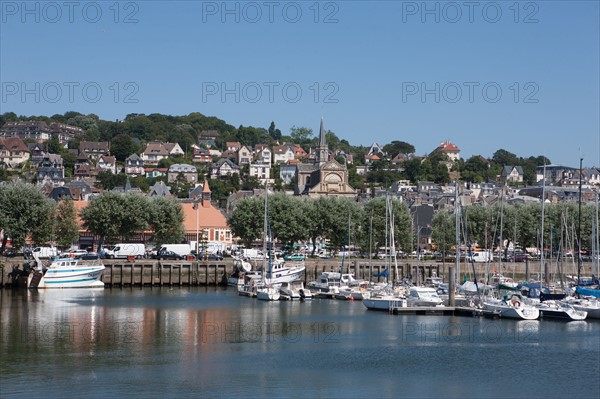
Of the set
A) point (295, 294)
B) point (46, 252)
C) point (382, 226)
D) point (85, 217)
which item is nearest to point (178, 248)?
point (85, 217)

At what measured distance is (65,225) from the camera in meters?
90.9

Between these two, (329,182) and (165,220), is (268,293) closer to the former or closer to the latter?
(165,220)

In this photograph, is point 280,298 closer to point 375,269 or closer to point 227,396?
point 375,269

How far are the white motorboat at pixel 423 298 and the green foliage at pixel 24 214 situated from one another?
123 feet

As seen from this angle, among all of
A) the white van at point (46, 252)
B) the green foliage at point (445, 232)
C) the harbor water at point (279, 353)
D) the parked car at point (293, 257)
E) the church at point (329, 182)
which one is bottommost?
the harbor water at point (279, 353)

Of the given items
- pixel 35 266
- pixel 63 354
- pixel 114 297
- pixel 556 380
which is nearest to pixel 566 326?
pixel 556 380

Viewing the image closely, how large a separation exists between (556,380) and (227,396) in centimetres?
1462

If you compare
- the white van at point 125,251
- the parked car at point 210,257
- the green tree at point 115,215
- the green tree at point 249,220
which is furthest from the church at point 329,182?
the white van at point 125,251

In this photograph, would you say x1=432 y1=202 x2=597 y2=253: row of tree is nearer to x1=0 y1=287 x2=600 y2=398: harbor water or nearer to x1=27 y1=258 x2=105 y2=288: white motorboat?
x1=27 y1=258 x2=105 y2=288: white motorboat

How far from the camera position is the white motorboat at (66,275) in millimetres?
78125

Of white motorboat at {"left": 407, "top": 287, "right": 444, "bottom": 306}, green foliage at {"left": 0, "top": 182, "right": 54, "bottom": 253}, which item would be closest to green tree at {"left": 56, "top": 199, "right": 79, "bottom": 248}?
green foliage at {"left": 0, "top": 182, "right": 54, "bottom": 253}

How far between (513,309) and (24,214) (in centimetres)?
4568

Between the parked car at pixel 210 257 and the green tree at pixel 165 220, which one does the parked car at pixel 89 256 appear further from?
the parked car at pixel 210 257

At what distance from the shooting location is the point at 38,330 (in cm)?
→ 5388
